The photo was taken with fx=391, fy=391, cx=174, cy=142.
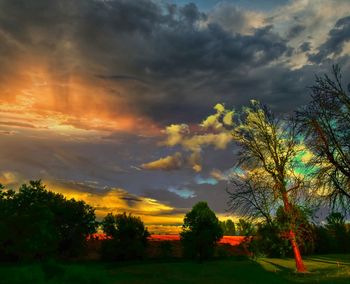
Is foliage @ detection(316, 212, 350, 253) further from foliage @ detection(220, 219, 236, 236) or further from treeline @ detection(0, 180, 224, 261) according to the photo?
foliage @ detection(220, 219, 236, 236)

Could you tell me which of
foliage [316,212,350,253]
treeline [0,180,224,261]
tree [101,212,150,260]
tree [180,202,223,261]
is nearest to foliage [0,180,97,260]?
treeline [0,180,224,261]

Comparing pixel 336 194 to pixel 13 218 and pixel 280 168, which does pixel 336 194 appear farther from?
pixel 13 218

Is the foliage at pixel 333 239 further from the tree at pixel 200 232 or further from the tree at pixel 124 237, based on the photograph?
the tree at pixel 124 237

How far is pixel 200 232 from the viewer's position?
7419 centimetres

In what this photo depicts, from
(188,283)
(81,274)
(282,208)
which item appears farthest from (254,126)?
(81,274)

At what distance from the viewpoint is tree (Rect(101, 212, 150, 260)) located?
72000mm

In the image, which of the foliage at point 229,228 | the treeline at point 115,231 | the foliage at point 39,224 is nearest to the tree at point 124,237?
the treeline at point 115,231

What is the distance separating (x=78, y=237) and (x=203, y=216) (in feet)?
80.5

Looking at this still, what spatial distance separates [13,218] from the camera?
5003 cm

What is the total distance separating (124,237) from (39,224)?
92.2ft

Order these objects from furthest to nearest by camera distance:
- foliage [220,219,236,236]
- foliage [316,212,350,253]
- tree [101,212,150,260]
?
foliage [220,219,236,236] < foliage [316,212,350,253] < tree [101,212,150,260]

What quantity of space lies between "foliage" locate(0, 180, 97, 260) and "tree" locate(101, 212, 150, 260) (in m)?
5.37

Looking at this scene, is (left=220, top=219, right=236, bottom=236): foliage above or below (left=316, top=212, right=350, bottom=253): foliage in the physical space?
above

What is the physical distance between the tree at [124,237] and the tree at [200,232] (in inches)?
319
